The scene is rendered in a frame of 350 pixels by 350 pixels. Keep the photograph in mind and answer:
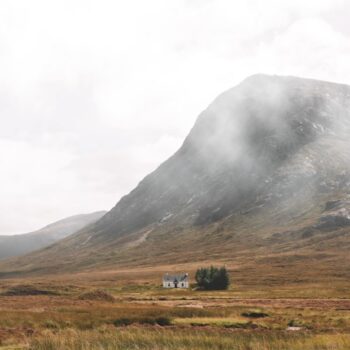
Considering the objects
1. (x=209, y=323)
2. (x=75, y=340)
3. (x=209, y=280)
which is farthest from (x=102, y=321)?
(x=209, y=280)

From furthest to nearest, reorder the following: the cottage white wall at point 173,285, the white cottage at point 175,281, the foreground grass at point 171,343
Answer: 1. the white cottage at point 175,281
2. the cottage white wall at point 173,285
3. the foreground grass at point 171,343

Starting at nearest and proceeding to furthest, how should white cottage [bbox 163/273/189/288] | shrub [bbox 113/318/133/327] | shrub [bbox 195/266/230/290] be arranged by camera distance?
shrub [bbox 113/318/133/327] < shrub [bbox 195/266/230/290] < white cottage [bbox 163/273/189/288]

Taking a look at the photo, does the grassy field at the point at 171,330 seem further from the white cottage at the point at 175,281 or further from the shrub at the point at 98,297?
the white cottage at the point at 175,281

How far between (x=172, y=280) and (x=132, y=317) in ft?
360

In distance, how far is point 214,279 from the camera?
134 metres

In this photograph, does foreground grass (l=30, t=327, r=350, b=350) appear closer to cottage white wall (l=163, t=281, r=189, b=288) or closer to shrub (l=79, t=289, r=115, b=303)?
shrub (l=79, t=289, r=115, b=303)

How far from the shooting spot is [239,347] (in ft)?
79.2

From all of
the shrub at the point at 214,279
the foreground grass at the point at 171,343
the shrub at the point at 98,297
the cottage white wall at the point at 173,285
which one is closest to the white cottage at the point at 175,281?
the cottage white wall at the point at 173,285

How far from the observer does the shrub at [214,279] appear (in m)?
133

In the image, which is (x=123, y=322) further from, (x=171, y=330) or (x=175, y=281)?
(x=175, y=281)

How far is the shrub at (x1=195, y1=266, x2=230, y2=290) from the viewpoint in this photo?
133 metres

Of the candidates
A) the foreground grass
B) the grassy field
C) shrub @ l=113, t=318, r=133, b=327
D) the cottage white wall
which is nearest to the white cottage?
the cottage white wall

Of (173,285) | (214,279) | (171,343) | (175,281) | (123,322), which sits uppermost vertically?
(171,343)

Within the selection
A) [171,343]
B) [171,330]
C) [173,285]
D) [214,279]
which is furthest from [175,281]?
[171,343]
